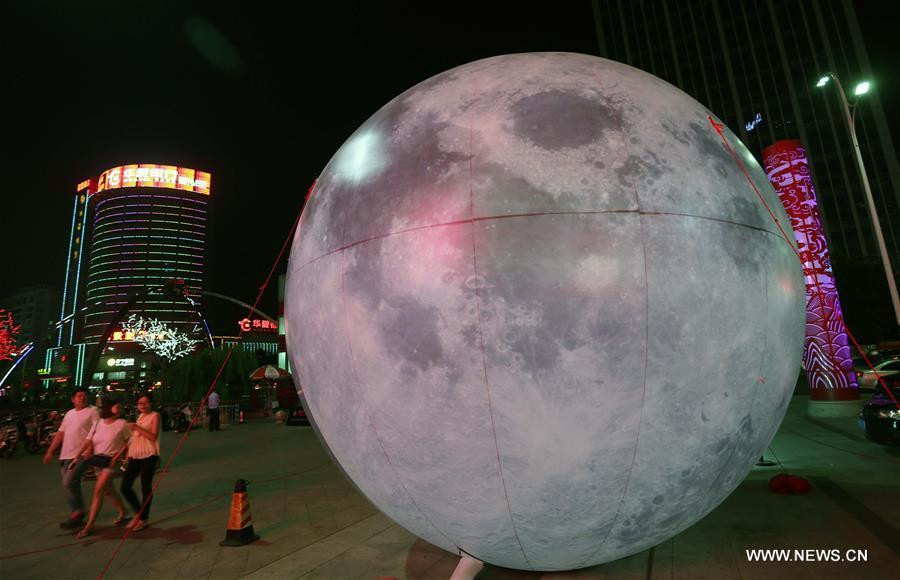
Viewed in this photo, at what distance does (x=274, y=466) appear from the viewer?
1030 centimetres

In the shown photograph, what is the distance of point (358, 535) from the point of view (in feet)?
17.3

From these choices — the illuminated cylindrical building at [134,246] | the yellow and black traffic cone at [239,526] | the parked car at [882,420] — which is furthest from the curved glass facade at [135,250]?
the parked car at [882,420]

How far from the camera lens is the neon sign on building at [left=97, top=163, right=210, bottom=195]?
13075 cm

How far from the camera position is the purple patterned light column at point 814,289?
510 inches

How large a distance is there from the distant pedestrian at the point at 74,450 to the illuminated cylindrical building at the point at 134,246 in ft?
432

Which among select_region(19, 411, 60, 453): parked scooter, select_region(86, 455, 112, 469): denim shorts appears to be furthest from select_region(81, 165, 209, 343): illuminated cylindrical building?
select_region(86, 455, 112, 469): denim shorts

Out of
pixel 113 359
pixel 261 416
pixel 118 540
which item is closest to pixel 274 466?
pixel 118 540

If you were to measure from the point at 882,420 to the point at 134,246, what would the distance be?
506ft

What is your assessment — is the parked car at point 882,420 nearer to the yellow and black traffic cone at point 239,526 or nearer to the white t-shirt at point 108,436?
the yellow and black traffic cone at point 239,526

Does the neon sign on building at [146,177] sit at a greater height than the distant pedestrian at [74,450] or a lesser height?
greater

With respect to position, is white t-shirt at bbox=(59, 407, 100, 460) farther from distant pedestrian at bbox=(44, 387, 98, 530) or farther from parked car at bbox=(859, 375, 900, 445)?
parked car at bbox=(859, 375, 900, 445)

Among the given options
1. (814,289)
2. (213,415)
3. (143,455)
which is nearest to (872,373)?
(814,289)

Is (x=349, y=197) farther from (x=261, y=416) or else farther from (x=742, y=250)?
(x=261, y=416)

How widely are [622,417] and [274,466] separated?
31.7 feet
